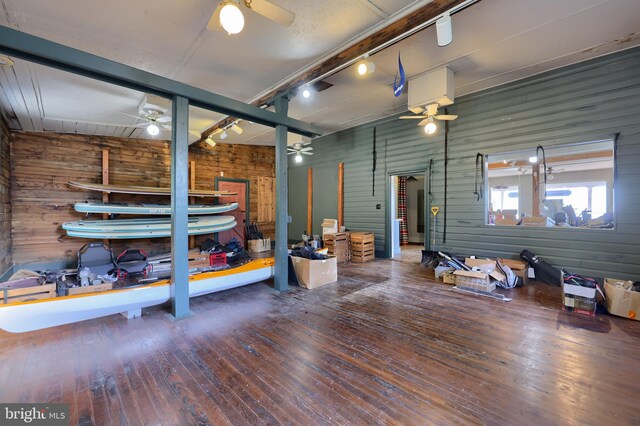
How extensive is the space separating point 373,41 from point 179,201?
3022 millimetres

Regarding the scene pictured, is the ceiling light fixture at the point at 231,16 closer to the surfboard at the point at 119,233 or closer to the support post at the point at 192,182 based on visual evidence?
the surfboard at the point at 119,233

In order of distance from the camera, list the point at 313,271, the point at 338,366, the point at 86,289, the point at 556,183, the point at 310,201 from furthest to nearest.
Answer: the point at 556,183, the point at 310,201, the point at 313,271, the point at 86,289, the point at 338,366

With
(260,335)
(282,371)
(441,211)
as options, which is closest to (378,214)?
(441,211)

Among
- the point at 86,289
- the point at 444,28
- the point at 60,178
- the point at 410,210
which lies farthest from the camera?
the point at 410,210

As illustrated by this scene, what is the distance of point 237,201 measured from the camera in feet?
27.4

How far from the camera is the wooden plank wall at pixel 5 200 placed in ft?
15.0

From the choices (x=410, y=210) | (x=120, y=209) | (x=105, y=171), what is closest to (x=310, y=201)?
(x=410, y=210)

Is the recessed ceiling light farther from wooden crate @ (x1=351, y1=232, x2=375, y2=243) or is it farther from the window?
the window

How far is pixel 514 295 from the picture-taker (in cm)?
390

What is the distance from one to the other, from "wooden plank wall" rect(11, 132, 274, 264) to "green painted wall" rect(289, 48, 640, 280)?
18.3ft

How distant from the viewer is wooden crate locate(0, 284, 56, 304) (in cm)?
289

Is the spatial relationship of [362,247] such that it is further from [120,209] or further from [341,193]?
[120,209]

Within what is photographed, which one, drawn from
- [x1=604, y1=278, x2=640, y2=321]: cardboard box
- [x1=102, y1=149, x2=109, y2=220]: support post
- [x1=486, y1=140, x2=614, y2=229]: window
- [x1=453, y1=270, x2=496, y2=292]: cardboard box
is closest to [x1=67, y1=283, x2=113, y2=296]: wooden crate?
[x1=102, y1=149, x2=109, y2=220]: support post

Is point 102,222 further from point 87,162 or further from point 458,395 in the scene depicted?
point 458,395
